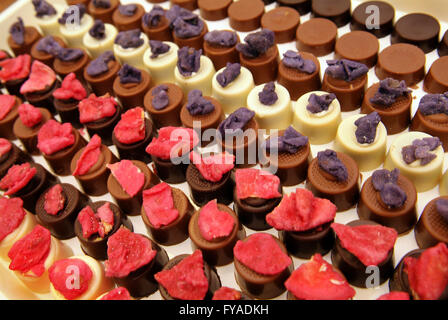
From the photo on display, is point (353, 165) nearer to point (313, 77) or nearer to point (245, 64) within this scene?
point (313, 77)

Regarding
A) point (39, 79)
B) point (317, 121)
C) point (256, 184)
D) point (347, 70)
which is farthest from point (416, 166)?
point (39, 79)

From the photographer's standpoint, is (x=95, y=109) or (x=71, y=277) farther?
(x=95, y=109)

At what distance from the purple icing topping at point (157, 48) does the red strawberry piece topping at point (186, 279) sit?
1326 millimetres

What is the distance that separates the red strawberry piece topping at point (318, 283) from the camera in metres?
1.54

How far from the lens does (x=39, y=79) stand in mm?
2633

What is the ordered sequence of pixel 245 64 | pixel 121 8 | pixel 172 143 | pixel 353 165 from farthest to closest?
pixel 121 8 → pixel 245 64 → pixel 172 143 → pixel 353 165

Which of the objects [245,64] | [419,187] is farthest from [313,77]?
[419,187]

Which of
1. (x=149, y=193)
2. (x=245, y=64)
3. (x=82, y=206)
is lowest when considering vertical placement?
(x=82, y=206)

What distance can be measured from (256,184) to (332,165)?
339 mm

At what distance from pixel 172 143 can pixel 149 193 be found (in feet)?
0.92

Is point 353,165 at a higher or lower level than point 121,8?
lower

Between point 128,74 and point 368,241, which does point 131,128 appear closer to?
point 128,74

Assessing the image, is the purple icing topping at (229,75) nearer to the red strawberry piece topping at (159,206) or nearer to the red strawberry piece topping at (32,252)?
the red strawberry piece topping at (159,206)

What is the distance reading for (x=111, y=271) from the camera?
5.66ft
